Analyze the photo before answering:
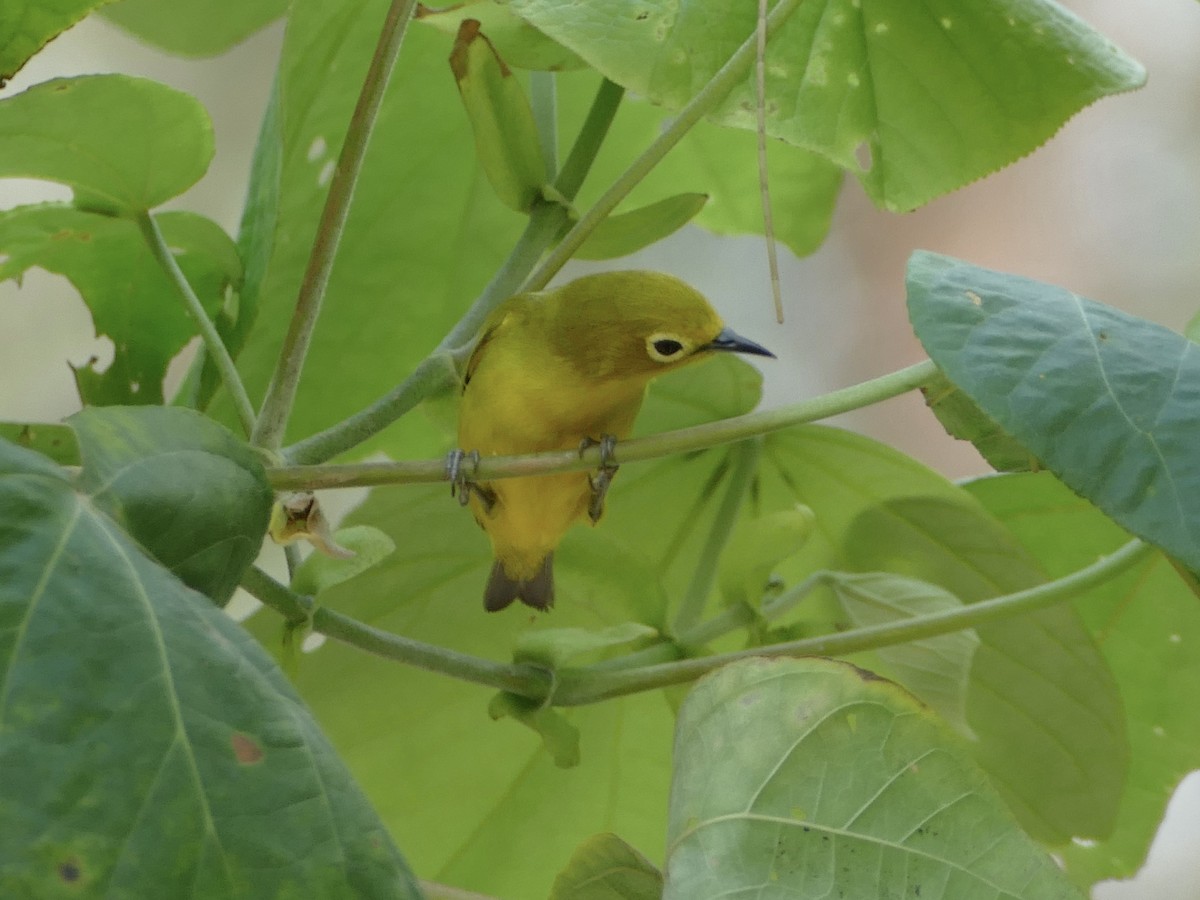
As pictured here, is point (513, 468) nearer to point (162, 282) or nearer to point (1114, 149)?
point (162, 282)

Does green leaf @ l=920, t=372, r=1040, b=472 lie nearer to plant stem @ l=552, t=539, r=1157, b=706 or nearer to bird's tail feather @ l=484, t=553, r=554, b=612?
plant stem @ l=552, t=539, r=1157, b=706

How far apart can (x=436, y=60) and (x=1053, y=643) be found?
0.57 m

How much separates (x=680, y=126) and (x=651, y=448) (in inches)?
5.7

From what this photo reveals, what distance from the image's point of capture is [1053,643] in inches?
30.0

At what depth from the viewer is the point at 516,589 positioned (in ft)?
2.53

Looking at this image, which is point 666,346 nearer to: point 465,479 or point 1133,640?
point 465,479

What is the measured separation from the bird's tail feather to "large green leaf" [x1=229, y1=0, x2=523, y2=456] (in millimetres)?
159

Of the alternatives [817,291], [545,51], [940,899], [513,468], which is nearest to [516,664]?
[513,468]

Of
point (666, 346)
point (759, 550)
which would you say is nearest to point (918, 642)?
point (759, 550)

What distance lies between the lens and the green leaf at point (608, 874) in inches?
19.1

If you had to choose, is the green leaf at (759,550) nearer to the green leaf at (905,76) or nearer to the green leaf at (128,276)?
the green leaf at (905,76)

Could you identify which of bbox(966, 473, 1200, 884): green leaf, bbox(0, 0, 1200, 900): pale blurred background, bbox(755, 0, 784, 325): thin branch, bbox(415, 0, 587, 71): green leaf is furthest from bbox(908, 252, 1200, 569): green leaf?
bbox(0, 0, 1200, 900): pale blurred background

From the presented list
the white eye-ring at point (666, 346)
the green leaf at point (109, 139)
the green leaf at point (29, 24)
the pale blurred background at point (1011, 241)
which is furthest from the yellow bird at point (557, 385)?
the pale blurred background at point (1011, 241)

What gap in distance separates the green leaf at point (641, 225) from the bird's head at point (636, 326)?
68mm
